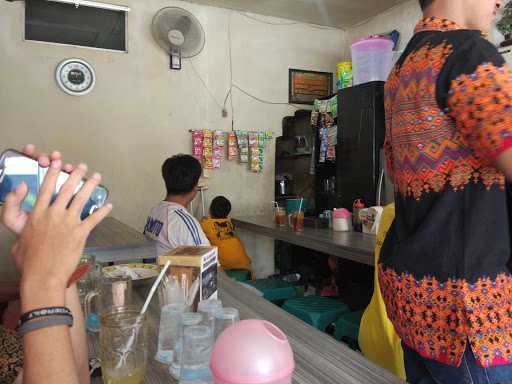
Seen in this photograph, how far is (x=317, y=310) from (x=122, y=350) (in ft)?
5.13

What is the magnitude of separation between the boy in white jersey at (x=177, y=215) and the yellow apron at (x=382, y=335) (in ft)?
3.09

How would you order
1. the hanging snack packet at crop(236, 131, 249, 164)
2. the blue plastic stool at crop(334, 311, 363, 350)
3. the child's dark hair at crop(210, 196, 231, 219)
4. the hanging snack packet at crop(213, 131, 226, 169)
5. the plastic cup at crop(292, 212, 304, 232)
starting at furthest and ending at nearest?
1. the hanging snack packet at crop(236, 131, 249, 164)
2. the hanging snack packet at crop(213, 131, 226, 169)
3. the child's dark hair at crop(210, 196, 231, 219)
4. the plastic cup at crop(292, 212, 304, 232)
5. the blue plastic stool at crop(334, 311, 363, 350)

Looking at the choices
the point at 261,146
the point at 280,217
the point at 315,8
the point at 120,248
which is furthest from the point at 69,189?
the point at 315,8

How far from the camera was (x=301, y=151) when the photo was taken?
163 inches

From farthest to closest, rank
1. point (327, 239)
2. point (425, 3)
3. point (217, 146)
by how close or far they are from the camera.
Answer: point (217, 146) < point (327, 239) < point (425, 3)

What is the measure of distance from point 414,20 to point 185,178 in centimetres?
271

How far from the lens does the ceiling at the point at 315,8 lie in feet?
12.6

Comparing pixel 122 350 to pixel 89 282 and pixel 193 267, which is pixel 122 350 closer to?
pixel 193 267

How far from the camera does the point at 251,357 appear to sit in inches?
22.4

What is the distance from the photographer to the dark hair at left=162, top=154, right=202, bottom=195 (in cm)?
226

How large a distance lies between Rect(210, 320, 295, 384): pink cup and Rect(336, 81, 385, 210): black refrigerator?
2.59 meters

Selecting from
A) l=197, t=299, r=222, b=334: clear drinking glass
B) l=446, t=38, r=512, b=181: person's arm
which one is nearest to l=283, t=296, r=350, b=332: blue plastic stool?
l=197, t=299, r=222, b=334: clear drinking glass

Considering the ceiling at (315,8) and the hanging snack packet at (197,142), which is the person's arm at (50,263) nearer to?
the hanging snack packet at (197,142)

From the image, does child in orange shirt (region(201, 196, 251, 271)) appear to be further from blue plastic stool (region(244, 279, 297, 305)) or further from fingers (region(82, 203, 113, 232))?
fingers (region(82, 203, 113, 232))
